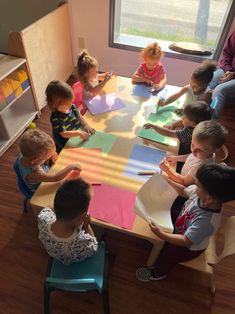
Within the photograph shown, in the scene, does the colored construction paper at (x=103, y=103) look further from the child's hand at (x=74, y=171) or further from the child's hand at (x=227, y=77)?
the child's hand at (x=227, y=77)

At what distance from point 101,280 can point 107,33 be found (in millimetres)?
2817

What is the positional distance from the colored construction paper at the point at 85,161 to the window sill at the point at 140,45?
208cm

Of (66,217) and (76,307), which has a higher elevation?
(66,217)

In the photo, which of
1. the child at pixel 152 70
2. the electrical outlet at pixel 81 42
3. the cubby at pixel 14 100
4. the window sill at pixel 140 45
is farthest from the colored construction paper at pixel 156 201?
the electrical outlet at pixel 81 42

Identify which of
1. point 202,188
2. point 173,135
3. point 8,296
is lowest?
point 8,296

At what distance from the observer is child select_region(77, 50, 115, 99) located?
1.82m

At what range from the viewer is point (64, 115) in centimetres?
164

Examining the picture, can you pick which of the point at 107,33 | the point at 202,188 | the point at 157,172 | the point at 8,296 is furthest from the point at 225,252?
the point at 107,33

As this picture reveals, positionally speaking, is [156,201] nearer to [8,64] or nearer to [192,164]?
[192,164]

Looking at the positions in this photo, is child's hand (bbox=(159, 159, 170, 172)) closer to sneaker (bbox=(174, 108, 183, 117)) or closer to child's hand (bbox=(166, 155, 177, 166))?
child's hand (bbox=(166, 155, 177, 166))

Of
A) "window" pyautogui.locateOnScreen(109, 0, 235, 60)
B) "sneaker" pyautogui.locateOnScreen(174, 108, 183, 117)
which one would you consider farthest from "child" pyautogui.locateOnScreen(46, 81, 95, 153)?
"window" pyautogui.locateOnScreen(109, 0, 235, 60)

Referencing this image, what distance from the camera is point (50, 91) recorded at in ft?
5.08

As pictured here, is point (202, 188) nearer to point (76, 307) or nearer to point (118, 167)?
point (118, 167)

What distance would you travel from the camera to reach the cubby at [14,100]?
217 centimetres
